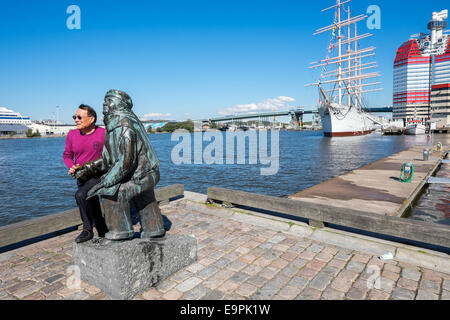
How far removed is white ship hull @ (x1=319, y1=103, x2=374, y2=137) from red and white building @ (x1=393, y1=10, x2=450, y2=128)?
3732 inches

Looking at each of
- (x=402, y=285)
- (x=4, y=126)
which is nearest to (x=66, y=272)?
(x=402, y=285)

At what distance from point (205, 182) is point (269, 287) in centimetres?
1307

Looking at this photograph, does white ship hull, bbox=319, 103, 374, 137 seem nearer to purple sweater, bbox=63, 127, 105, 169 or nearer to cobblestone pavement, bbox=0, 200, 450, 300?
cobblestone pavement, bbox=0, 200, 450, 300

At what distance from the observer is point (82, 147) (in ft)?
14.3

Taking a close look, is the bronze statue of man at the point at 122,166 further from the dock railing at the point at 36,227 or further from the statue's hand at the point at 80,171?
the dock railing at the point at 36,227

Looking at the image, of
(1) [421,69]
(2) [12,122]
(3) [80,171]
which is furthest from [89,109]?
(1) [421,69]

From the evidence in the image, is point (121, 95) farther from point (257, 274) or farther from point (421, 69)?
point (421, 69)

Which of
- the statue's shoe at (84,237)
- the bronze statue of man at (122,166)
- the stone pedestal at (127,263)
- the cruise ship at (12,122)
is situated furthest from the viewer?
the cruise ship at (12,122)

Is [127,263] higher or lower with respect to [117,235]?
lower

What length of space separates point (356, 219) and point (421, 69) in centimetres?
20400

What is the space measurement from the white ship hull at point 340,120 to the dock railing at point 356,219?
6358cm

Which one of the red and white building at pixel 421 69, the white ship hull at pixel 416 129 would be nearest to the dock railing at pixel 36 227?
the white ship hull at pixel 416 129

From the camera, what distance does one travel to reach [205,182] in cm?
1648

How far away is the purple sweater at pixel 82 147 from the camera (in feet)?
14.3
